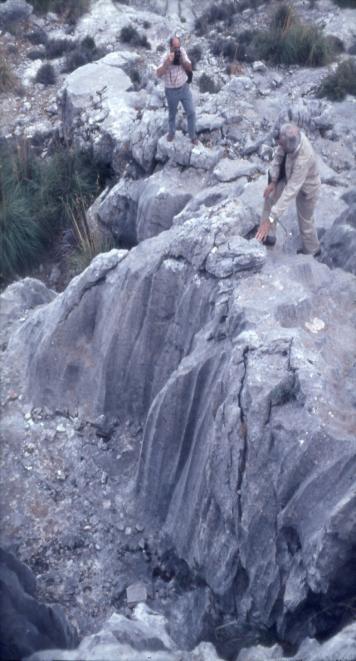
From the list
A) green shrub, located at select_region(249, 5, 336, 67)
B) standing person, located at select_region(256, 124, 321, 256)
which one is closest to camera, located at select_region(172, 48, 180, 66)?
standing person, located at select_region(256, 124, 321, 256)

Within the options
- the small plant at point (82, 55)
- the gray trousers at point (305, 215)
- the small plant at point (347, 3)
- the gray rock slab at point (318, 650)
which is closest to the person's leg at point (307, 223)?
the gray trousers at point (305, 215)

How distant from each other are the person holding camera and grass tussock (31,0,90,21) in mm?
10417

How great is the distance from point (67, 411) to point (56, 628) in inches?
119

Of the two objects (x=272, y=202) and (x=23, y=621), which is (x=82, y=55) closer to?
(x=272, y=202)

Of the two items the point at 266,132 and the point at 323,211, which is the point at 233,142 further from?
the point at 323,211

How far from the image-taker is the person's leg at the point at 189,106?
33.0 feet

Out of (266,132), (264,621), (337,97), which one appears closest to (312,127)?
(266,132)

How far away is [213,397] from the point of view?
20.9 ft

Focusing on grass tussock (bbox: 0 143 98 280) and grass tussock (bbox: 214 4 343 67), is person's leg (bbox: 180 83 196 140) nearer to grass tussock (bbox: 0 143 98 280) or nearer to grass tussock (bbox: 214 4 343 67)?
grass tussock (bbox: 0 143 98 280)

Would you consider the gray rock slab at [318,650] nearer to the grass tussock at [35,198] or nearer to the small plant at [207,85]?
the grass tussock at [35,198]

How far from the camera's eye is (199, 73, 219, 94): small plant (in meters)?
14.1

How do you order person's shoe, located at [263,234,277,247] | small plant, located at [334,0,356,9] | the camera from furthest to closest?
small plant, located at [334,0,356,9] < the camera < person's shoe, located at [263,234,277,247]

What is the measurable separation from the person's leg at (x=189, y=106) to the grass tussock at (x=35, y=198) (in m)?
2.58

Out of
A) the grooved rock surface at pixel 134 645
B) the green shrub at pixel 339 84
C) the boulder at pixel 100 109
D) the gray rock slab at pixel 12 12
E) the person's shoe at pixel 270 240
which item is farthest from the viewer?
the gray rock slab at pixel 12 12
